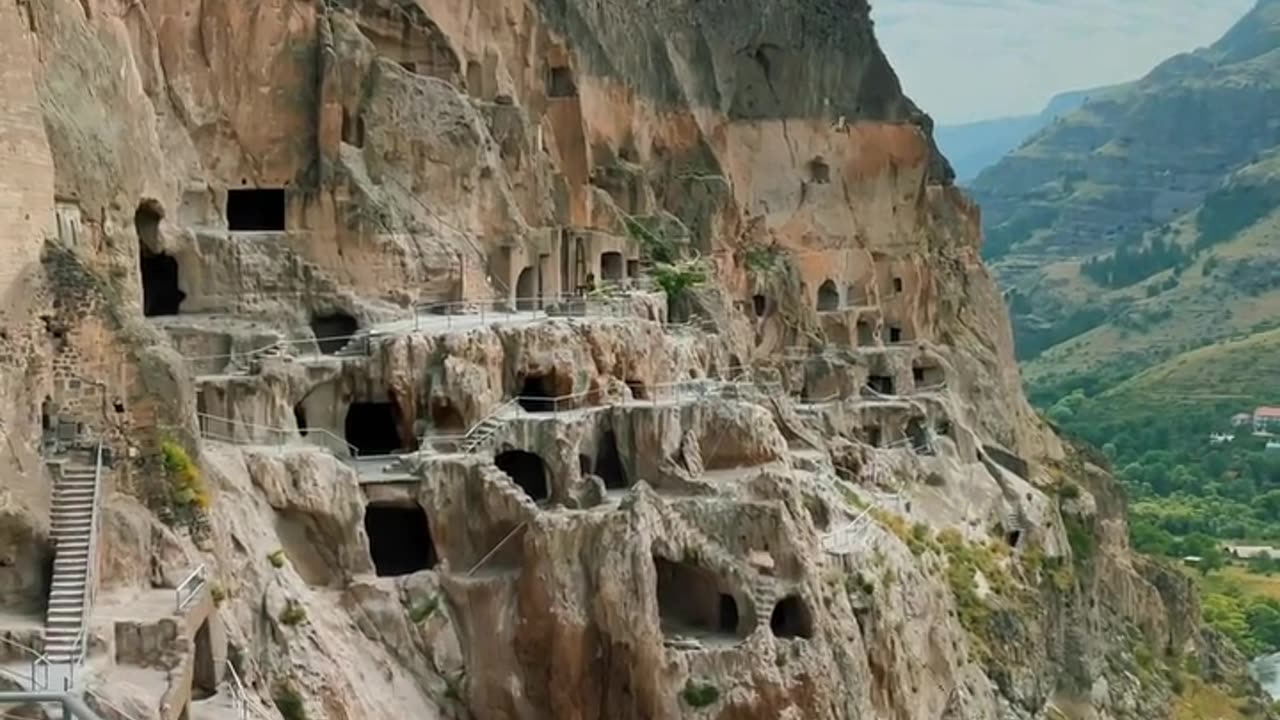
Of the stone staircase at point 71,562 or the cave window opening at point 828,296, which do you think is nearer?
the stone staircase at point 71,562

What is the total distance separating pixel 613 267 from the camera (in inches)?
2338

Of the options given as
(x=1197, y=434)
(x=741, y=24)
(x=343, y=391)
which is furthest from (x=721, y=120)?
(x=1197, y=434)

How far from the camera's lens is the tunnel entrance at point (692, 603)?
136ft

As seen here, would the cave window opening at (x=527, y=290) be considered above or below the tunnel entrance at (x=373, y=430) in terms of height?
above

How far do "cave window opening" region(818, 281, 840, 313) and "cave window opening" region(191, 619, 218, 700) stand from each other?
47597mm

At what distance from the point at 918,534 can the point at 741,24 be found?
93.9 ft

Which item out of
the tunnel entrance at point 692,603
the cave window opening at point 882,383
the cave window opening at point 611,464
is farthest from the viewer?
the cave window opening at point 882,383

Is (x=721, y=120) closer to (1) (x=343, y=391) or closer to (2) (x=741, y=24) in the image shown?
(2) (x=741, y=24)

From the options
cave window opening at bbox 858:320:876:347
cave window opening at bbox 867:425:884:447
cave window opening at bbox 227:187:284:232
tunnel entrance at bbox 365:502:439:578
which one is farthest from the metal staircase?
cave window opening at bbox 858:320:876:347

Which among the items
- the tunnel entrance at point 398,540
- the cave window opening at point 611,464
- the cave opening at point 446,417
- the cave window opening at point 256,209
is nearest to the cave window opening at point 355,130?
the cave window opening at point 256,209

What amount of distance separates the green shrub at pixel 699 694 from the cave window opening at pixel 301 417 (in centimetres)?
1024

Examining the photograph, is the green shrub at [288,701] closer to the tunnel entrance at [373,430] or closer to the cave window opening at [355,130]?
the tunnel entrance at [373,430]

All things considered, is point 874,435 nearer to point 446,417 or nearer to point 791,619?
point 791,619

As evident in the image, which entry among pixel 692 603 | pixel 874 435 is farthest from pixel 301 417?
pixel 874 435
